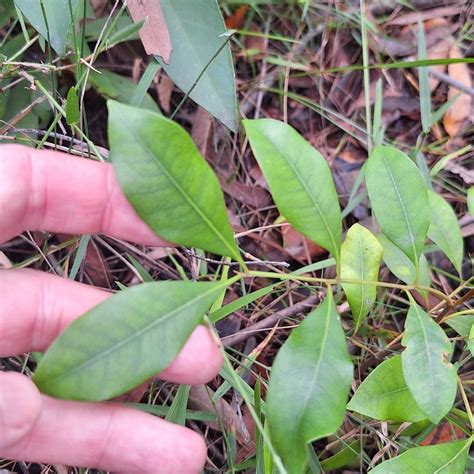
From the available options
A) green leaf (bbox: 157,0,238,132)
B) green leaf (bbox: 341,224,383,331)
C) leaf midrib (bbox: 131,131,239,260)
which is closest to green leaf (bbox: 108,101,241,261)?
leaf midrib (bbox: 131,131,239,260)

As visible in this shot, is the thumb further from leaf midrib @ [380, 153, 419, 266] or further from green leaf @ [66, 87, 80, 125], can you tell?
leaf midrib @ [380, 153, 419, 266]

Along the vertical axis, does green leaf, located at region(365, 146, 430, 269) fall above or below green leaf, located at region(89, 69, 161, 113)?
below

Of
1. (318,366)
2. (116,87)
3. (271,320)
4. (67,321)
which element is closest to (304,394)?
(318,366)

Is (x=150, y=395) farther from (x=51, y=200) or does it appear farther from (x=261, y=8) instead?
(x=261, y=8)

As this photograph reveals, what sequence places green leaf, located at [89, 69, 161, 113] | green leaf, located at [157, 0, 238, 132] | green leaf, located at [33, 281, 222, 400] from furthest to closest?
green leaf, located at [89, 69, 161, 113], green leaf, located at [157, 0, 238, 132], green leaf, located at [33, 281, 222, 400]

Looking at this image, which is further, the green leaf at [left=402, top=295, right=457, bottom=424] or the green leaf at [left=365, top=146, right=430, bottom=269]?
the green leaf at [left=365, top=146, right=430, bottom=269]
